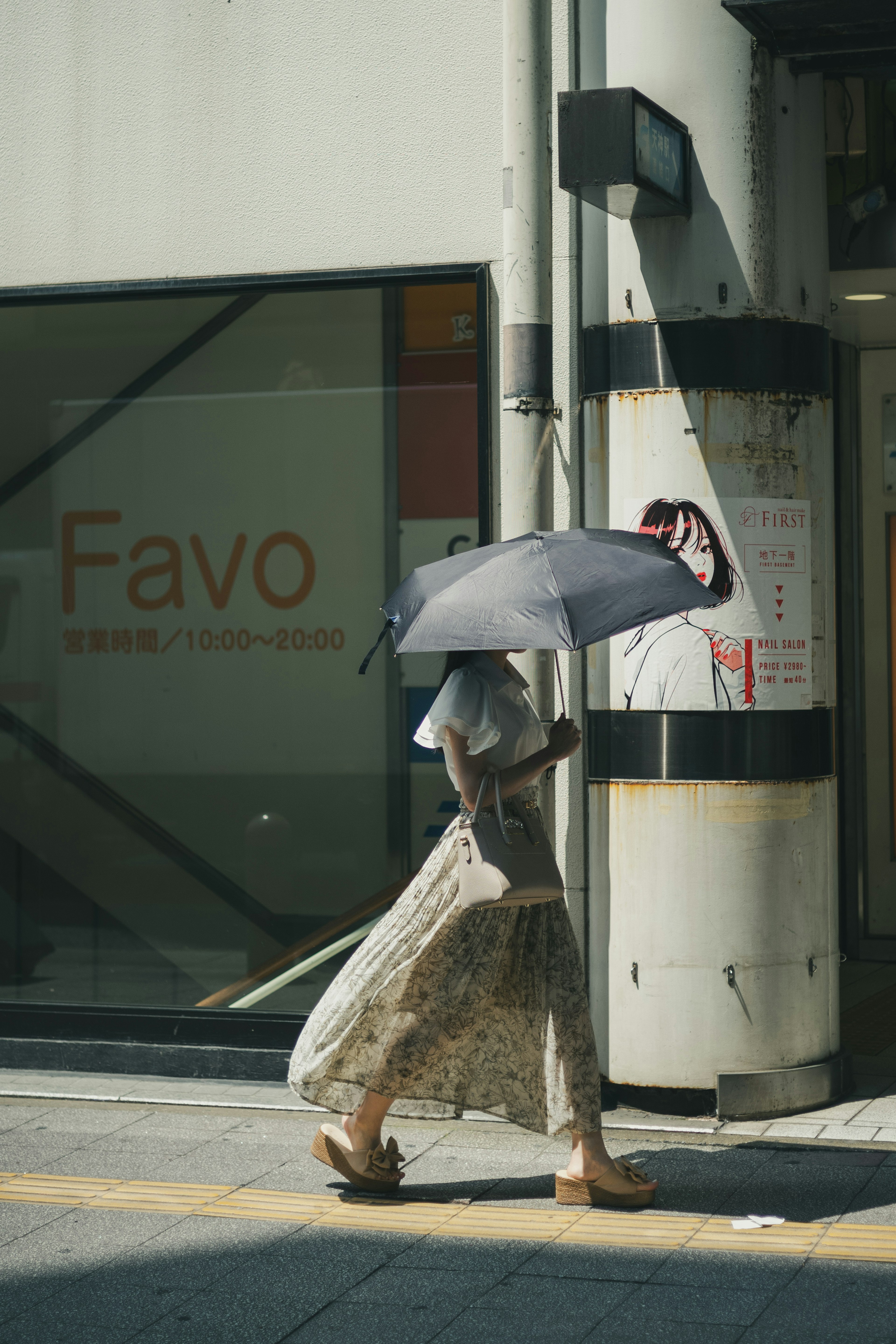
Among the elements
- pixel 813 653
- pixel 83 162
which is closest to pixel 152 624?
pixel 83 162

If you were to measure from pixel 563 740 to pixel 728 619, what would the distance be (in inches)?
50.7

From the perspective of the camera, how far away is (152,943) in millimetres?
7172

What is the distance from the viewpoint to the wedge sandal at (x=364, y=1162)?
459 centimetres

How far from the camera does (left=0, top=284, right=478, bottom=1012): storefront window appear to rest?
649 centimetres

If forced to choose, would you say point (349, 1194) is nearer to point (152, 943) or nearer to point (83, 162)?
point (152, 943)

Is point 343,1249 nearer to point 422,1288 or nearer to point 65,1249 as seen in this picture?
point 422,1288

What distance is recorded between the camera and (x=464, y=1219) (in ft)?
14.4

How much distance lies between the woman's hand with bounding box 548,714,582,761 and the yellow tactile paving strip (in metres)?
1.33

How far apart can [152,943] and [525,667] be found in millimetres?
2890

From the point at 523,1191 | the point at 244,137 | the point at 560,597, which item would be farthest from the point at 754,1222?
the point at 244,137

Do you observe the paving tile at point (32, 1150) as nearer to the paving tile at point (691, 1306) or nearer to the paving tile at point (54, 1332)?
the paving tile at point (54, 1332)

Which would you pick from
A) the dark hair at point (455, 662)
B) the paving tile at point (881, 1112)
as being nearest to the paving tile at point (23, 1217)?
the dark hair at point (455, 662)

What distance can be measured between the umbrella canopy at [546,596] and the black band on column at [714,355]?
1.32 metres

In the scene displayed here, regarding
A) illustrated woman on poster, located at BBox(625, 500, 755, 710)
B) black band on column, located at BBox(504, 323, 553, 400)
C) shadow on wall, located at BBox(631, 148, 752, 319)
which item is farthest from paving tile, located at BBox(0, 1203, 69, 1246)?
shadow on wall, located at BBox(631, 148, 752, 319)
